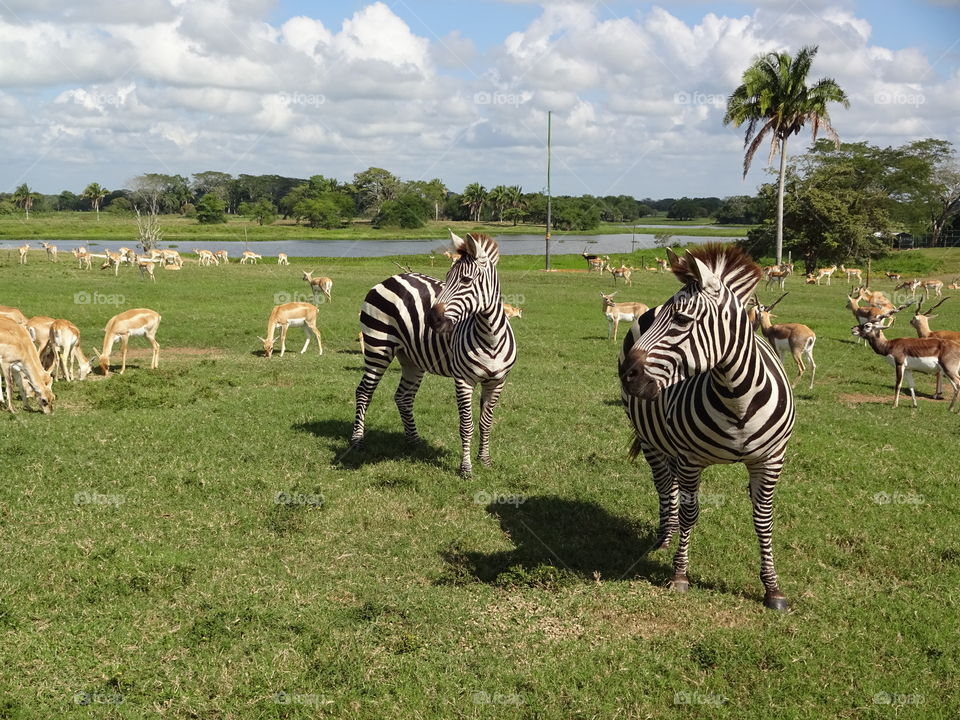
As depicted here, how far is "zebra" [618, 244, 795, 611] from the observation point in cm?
571

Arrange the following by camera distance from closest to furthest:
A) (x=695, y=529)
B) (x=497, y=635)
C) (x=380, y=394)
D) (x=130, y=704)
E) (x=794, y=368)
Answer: (x=130, y=704) → (x=497, y=635) → (x=695, y=529) → (x=380, y=394) → (x=794, y=368)

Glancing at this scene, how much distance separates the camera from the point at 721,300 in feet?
19.0

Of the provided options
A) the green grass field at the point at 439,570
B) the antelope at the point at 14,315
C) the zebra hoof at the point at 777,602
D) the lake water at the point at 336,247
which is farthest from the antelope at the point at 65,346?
the lake water at the point at 336,247

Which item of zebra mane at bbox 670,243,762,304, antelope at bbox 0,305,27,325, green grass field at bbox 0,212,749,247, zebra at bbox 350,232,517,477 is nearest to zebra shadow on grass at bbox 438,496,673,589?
zebra at bbox 350,232,517,477

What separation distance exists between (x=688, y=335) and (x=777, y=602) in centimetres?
288

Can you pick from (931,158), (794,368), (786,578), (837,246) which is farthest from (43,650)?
(931,158)

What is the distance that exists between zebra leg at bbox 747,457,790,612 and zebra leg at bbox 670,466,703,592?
50cm

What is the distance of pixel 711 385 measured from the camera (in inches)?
250

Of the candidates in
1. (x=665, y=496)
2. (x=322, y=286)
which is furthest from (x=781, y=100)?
(x=665, y=496)

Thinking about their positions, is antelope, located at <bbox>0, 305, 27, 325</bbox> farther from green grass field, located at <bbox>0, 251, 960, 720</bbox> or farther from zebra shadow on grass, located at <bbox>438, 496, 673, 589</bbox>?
zebra shadow on grass, located at <bbox>438, 496, 673, 589</bbox>

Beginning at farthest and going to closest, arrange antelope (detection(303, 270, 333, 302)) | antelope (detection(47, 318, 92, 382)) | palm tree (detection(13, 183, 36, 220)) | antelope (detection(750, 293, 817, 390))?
1. palm tree (detection(13, 183, 36, 220))
2. antelope (detection(303, 270, 333, 302))
3. antelope (detection(750, 293, 817, 390))
4. antelope (detection(47, 318, 92, 382))

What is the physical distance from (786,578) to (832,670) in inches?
69.0

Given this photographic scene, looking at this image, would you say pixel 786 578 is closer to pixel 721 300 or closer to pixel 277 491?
pixel 721 300

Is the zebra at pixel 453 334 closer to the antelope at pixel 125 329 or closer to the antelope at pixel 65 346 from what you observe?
the antelope at pixel 65 346
